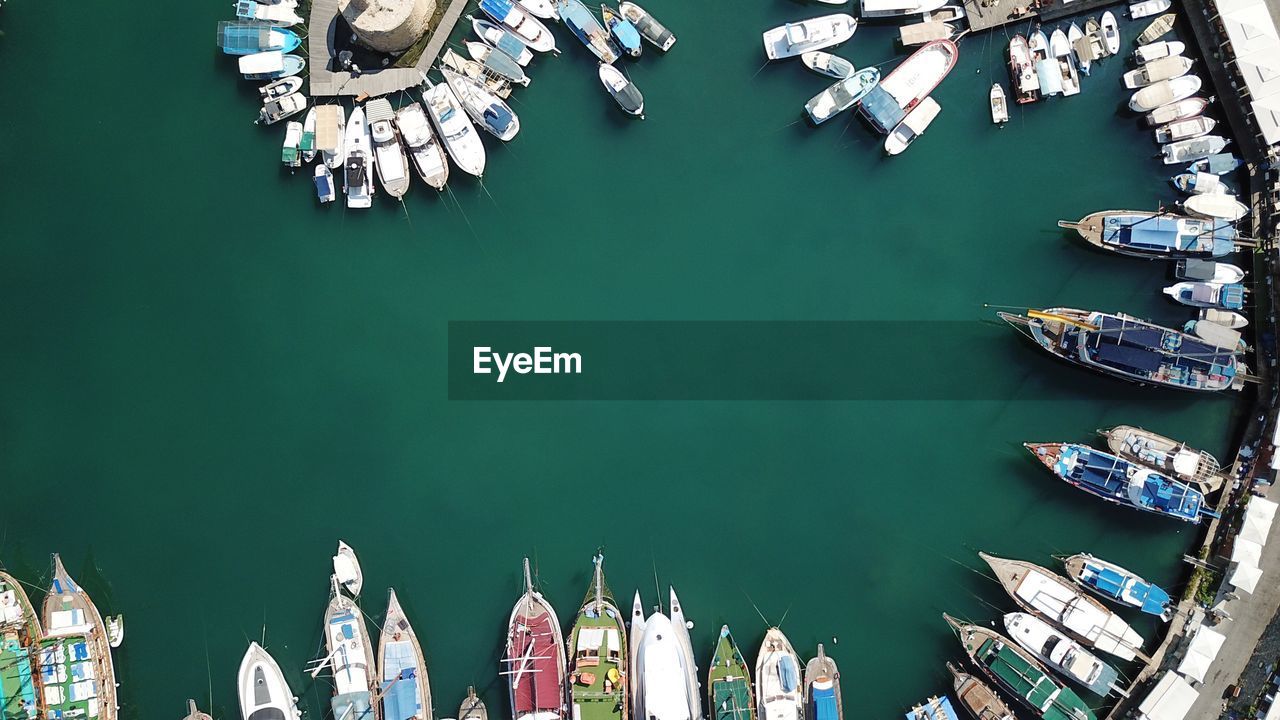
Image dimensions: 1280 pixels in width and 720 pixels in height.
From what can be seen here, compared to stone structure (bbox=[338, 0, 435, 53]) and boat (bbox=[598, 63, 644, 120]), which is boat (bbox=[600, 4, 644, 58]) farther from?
stone structure (bbox=[338, 0, 435, 53])

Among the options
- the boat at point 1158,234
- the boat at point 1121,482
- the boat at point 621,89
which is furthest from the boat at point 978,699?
the boat at point 621,89

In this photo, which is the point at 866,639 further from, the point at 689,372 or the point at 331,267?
the point at 331,267

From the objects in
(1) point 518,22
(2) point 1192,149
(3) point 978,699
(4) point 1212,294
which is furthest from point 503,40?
(3) point 978,699

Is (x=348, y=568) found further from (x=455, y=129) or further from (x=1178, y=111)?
(x=1178, y=111)

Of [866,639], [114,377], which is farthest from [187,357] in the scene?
[866,639]

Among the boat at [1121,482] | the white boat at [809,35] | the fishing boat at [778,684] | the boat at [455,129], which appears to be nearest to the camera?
the boat at [1121,482]

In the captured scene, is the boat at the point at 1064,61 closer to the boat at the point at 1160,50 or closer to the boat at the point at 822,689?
the boat at the point at 1160,50
